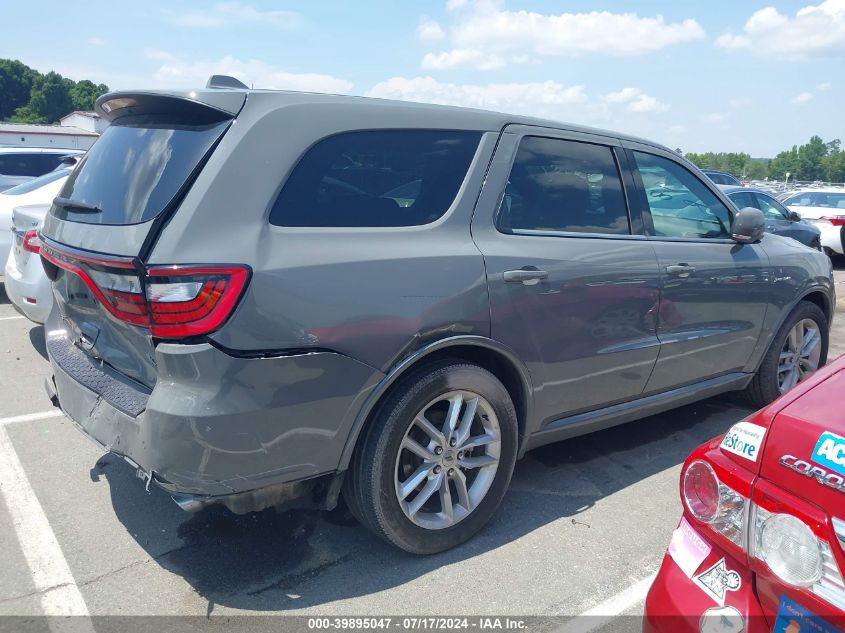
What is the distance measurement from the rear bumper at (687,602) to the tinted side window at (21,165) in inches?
481

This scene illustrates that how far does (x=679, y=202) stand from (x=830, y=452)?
2.76 metres

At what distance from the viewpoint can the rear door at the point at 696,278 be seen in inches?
150

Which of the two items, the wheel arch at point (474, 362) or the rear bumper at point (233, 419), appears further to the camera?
the wheel arch at point (474, 362)

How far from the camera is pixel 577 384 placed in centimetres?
339

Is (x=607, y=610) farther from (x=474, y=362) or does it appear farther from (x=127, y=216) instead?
(x=127, y=216)

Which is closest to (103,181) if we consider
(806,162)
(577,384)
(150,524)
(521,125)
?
(150,524)

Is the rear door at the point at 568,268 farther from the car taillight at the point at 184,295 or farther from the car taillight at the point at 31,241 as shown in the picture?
the car taillight at the point at 31,241

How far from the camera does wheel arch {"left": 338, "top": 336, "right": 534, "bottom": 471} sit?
104 inches

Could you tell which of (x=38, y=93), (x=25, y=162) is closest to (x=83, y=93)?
(x=38, y=93)

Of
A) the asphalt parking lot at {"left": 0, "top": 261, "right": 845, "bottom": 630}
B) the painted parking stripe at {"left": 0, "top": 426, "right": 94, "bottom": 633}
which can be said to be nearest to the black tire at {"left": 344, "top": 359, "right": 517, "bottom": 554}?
the asphalt parking lot at {"left": 0, "top": 261, "right": 845, "bottom": 630}

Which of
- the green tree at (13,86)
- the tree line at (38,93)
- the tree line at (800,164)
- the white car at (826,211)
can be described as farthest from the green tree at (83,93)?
the white car at (826,211)

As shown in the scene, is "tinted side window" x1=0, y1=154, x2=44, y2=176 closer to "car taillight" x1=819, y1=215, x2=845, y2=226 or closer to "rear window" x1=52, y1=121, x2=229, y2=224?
"rear window" x1=52, y1=121, x2=229, y2=224

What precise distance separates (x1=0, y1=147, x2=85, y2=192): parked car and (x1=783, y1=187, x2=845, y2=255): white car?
46.5 feet

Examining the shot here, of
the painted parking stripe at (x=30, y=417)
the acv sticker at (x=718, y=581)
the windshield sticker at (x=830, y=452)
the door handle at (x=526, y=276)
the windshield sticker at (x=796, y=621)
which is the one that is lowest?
the painted parking stripe at (x=30, y=417)
